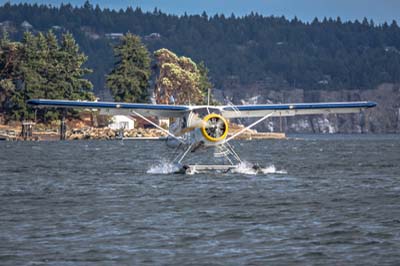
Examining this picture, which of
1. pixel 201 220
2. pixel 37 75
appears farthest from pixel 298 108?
pixel 37 75

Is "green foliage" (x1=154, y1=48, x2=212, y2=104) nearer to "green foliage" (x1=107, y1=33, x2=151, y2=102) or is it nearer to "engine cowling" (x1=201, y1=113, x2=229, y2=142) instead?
"green foliage" (x1=107, y1=33, x2=151, y2=102)

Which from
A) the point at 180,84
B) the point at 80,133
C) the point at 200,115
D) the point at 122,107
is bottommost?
the point at 80,133

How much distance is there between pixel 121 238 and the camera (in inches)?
703

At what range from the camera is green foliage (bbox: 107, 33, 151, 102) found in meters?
114

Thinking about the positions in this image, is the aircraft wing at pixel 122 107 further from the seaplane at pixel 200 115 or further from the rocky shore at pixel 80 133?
the rocky shore at pixel 80 133

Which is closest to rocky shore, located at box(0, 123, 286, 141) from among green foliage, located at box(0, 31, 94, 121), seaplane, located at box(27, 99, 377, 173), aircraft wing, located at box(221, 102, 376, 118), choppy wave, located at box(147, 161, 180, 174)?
green foliage, located at box(0, 31, 94, 121)

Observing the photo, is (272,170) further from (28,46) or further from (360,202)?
(28,46)

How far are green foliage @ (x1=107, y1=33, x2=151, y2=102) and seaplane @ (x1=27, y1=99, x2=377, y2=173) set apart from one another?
256 ft

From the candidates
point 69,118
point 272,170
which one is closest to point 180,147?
point 272,170

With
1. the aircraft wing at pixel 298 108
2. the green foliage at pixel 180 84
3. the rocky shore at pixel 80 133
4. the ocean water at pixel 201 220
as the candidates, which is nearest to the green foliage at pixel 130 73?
the green foliage at pixel 180 84

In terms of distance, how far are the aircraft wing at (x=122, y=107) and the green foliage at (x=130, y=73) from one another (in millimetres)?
77961

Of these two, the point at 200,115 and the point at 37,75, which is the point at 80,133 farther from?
the point at 200,115

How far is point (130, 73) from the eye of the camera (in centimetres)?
11556

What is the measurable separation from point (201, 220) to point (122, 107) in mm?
14397
